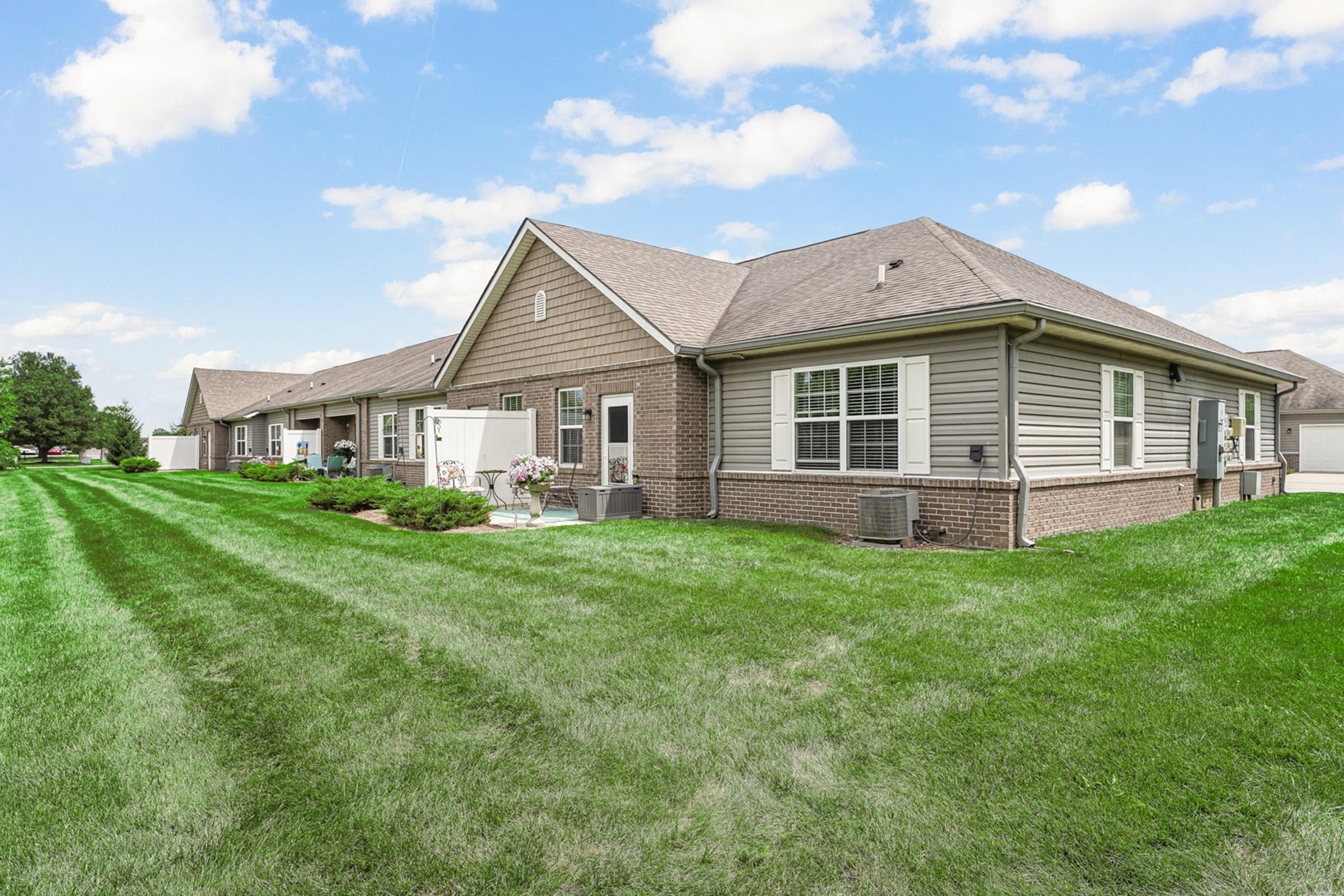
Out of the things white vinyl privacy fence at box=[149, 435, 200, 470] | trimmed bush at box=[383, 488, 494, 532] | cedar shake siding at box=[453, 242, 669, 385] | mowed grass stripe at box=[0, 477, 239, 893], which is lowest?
mowed grass stripe at box=[0, 477, 239, 893]

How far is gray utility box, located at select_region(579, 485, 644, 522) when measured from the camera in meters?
12.1

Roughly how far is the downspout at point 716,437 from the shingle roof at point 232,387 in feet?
102

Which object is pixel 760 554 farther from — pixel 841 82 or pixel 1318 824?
pixel 841 82

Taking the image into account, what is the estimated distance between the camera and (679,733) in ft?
11.3

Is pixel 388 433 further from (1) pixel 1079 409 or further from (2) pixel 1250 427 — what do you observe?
(2) pixel 1250 427

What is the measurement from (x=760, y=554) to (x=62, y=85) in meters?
13.4

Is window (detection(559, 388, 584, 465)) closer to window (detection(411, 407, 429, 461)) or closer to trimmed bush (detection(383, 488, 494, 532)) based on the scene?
trimmed bush (detection(383, 488, 494, 532))

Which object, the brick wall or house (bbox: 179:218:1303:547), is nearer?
house (bbox: 179:218:1303:547)

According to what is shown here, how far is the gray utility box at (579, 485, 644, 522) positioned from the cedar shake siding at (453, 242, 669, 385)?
238cm

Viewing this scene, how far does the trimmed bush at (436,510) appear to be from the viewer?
11.4 meters

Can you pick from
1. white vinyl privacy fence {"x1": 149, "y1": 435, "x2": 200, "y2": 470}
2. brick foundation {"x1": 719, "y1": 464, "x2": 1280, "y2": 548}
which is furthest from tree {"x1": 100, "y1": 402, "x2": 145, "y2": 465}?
brick foundation {"x1": 719, "y1": 464, "x2": 1280, "y2": 548}

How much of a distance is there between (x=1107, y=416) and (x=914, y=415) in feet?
11.7

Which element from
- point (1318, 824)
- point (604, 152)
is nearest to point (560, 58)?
point (604, 152)

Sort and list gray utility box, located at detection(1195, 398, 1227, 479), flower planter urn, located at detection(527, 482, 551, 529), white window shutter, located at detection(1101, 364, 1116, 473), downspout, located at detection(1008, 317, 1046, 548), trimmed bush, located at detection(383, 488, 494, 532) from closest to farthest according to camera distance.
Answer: downspout, located at detection(1008, 317, 1046, 548) → white window shutter, located at detection(1101, 364, 1116, 473) → trimmed bush, located at detection(383, 488, 494, 532) → flower planter urn, located at detection(527, 482, 551, 529) → gray utility box, located at detection(1195, 398, 1227, 479)
